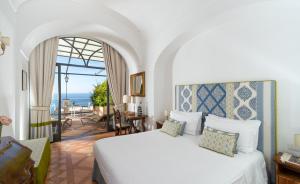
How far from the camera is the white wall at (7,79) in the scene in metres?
2.08

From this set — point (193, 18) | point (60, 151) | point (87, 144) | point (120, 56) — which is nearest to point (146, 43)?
point (120, 56)

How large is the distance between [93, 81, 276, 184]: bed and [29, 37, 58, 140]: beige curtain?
2503mm

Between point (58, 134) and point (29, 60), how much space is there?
83.9 inches

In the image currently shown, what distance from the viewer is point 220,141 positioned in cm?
209

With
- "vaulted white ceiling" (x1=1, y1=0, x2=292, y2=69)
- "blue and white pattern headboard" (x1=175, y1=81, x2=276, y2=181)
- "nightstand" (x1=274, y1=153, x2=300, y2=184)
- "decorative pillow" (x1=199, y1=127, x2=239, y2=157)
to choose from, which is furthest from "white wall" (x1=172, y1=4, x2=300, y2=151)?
"decorative pillow" (x1=199, y1=127, x2=239, y2=157)

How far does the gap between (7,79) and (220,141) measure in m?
3.12

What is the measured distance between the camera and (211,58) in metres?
2.96

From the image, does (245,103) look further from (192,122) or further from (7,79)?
(7,79)

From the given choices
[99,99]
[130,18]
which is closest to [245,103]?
[130,18]

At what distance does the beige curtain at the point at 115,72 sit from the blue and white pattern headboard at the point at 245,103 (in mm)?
2781

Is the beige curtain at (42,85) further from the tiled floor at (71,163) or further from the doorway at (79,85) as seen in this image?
the tiled floor at (71,163)

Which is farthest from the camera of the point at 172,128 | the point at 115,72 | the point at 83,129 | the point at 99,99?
the point at 99,99

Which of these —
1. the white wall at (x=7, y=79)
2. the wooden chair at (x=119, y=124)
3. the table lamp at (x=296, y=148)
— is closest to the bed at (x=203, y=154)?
the table lamp at (x=296, y=148)

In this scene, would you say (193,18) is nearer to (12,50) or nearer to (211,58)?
(211,58)
